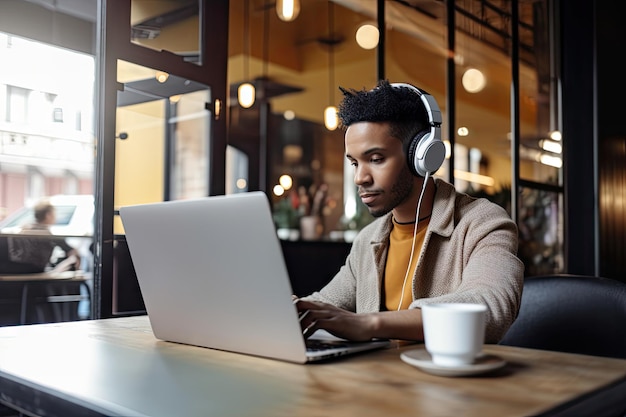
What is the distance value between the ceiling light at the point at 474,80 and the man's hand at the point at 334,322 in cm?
419

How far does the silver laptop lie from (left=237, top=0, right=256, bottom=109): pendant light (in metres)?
5.06

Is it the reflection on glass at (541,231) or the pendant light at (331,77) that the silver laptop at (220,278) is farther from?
the pendant light at (331,77)

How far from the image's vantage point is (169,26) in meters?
2.70

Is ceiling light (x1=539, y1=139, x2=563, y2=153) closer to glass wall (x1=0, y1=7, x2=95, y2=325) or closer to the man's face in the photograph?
Answer: glass wall (x1=0, y1=7, x2=95, y2=325)

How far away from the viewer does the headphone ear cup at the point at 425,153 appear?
1.47m

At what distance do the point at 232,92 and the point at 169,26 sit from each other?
4.82 m

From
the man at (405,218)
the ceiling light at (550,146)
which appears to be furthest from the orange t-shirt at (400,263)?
the ceiling light at (550,146)

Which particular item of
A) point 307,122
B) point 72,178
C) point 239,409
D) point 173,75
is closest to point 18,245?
point 72,178

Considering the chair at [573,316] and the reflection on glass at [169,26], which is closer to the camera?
the chair at [573,316]

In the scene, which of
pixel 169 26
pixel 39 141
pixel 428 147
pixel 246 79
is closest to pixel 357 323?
pixel 428 147

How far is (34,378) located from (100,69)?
5.63 ft

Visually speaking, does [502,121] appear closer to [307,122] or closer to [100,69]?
[100,69]

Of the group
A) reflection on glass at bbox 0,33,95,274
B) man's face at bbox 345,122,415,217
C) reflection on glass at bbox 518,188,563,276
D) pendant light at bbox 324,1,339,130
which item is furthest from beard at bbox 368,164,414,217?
pendant light at bbox 324,1,339,130

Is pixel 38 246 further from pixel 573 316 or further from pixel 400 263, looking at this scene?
pixel 573 316
